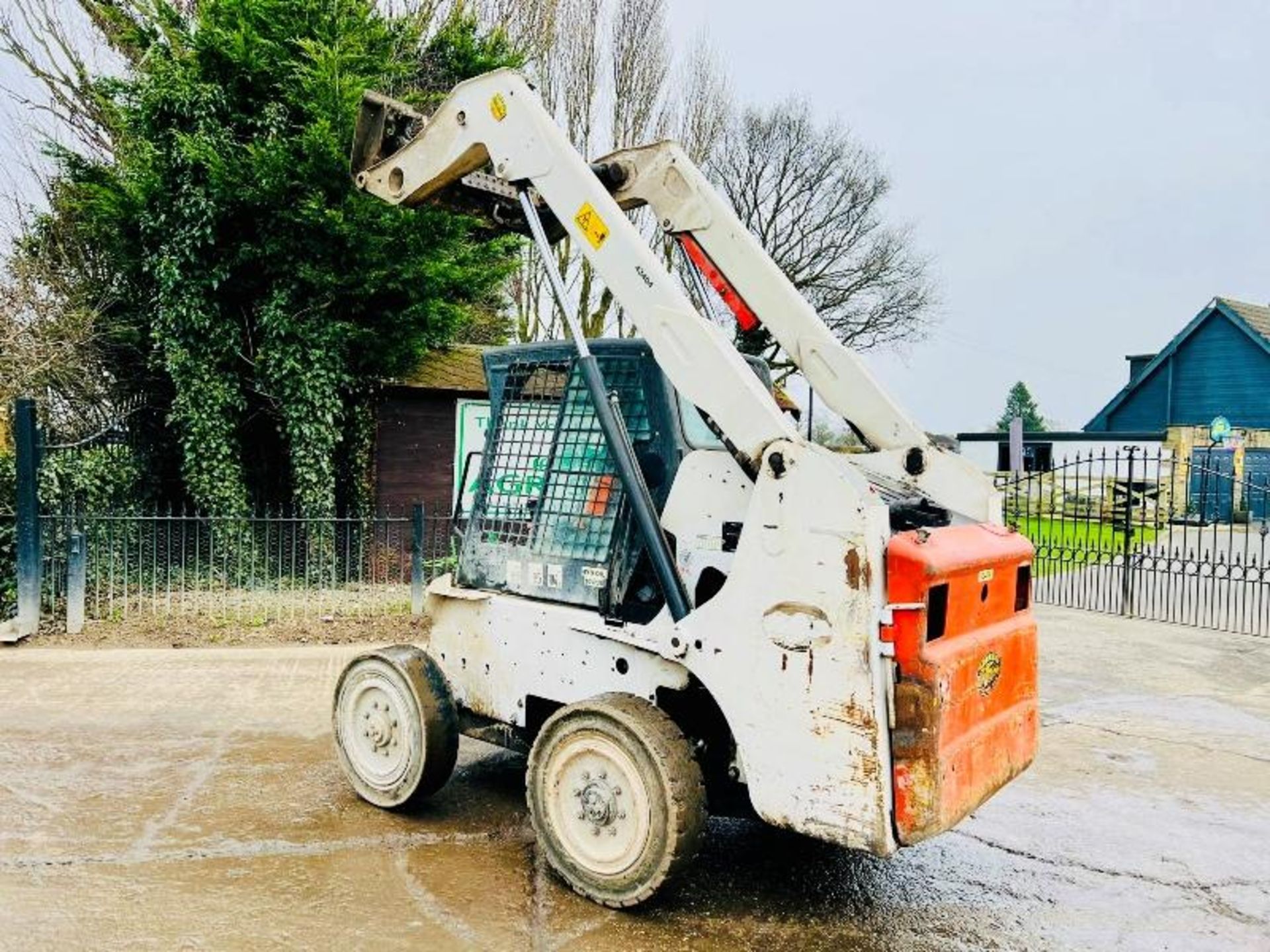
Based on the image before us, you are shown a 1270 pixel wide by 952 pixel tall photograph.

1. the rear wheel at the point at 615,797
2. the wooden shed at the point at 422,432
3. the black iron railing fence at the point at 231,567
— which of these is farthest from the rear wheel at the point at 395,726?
the wooden shed at the point at 422,432

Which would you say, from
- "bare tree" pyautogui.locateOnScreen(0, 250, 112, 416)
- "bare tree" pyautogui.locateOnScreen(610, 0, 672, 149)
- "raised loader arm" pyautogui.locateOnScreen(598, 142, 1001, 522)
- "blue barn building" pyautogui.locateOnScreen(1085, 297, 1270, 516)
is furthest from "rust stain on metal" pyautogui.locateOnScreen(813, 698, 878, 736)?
"blue barn building" pyautogui.locateOnScreen(1085, 297, 1270, 516)

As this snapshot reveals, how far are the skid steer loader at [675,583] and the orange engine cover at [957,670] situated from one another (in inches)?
0.4

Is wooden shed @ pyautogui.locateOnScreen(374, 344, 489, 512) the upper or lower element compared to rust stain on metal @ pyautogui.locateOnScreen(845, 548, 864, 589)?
upper

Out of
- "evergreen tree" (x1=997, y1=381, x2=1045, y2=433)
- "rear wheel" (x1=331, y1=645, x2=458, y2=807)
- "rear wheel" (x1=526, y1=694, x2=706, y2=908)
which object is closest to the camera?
"rear wheel" (x1=526, y1=694, x2=706, y2=908)

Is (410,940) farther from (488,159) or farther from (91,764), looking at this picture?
(488,159)

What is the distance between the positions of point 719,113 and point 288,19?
1382cm

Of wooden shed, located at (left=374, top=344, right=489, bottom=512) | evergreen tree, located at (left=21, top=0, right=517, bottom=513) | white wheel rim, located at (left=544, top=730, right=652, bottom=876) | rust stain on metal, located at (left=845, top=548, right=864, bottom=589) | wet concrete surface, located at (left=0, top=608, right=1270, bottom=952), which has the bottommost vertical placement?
wet concrete surface, located at (left=0, top=608, right=1270, bottom=952)

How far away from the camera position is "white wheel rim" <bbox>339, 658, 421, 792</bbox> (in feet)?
14.9

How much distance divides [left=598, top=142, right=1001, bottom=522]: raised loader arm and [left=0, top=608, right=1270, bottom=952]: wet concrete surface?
1.60 metres

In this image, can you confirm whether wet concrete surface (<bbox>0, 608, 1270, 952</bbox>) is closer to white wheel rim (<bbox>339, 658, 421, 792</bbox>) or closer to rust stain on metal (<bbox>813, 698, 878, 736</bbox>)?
white wheel rim (<bbox>339, 658, 421, 792</bbox>)

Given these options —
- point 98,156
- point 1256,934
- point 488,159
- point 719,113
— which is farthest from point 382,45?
point 719,113

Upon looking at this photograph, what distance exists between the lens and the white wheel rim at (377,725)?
14.9ft

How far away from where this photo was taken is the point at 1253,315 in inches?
1233

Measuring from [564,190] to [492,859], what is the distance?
2784 mm
